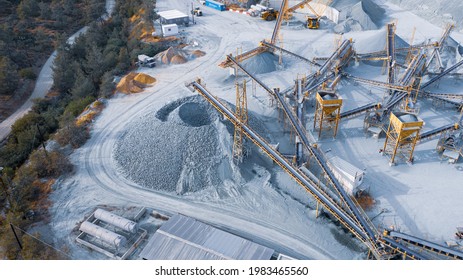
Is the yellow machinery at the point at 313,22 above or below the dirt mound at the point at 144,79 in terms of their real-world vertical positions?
above

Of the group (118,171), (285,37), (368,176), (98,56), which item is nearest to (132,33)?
(98,56)

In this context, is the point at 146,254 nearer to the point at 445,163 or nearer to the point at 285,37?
the point at 445,163

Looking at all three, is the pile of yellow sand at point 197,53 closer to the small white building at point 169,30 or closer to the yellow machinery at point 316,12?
the small white building at point 169,30

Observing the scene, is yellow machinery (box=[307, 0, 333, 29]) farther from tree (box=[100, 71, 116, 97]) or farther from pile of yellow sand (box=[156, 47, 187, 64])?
tree (box=[100, 71, 116, 97])

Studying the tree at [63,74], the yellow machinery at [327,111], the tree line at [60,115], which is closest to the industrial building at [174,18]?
the tree line at [60,115]

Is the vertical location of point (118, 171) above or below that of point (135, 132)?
below
